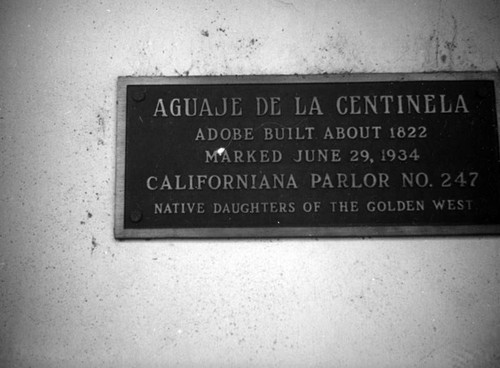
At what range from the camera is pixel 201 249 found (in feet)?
7.17

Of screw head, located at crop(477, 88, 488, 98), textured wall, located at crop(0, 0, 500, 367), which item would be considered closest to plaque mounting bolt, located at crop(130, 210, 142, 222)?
textured wall, located at crop(0, 0, 500, 367)

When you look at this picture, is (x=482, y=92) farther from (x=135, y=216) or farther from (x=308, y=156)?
(x=135, y=216)

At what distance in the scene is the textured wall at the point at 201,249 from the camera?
6.93 ft

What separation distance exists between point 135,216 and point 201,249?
36cm

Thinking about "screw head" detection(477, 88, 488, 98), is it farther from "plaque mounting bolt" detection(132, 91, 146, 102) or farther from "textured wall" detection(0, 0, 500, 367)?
"plaque mounting bolt" detection(132, 91, 146, 102)

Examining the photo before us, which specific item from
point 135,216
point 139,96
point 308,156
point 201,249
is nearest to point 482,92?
point 308,156

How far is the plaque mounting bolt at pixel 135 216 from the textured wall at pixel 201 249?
12cm

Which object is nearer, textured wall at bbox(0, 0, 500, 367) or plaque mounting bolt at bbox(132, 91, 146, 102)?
textured wall at bbox(0, 0, 500, 367)

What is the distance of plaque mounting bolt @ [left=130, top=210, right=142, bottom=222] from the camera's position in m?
2.18

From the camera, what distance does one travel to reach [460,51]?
230 cm

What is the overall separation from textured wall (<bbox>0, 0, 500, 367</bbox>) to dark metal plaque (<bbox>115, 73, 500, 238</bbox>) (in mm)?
84

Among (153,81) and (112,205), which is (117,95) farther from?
(112,205)

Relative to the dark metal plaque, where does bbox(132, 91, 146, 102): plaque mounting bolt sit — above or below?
above

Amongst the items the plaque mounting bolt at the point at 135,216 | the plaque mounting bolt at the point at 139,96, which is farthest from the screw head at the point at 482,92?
the plaque mounting bolt at the point at 135,216
